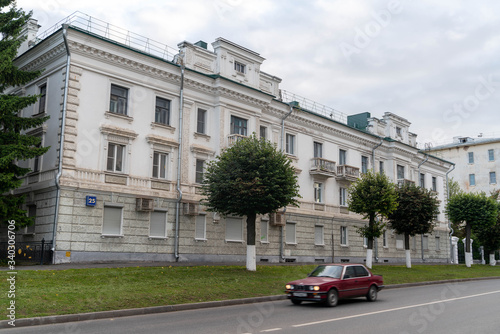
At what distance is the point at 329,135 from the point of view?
39.2 metres

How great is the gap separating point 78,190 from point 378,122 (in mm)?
31296

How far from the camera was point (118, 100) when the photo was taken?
86.1 ft

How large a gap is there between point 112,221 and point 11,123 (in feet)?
22.7

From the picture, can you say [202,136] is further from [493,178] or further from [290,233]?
[493,178]

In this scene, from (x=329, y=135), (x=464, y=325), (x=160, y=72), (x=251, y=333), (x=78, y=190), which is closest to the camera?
(x=251, y=333)

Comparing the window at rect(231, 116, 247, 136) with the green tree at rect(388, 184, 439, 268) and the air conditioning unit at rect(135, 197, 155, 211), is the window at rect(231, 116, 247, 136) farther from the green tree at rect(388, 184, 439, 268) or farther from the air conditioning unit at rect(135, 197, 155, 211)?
the green tree at rect(388, 184, 439, 268)

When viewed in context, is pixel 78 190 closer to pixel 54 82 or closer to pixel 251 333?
pixel 54 82

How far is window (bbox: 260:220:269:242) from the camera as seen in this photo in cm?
3225

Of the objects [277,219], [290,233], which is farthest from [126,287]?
[290,233]

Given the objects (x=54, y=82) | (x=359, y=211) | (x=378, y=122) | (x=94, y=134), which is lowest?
(x=359, y=211)

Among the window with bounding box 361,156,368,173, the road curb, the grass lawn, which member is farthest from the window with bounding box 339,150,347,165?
the road curb

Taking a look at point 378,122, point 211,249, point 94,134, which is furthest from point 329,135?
point 94,134

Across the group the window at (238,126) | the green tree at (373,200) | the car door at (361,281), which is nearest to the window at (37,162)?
the window at (238,126)

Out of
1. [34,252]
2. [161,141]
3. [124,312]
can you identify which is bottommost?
[124,312]
